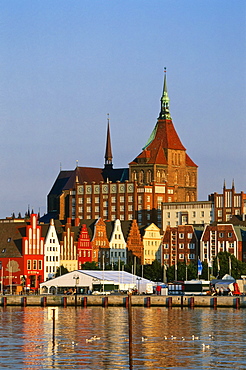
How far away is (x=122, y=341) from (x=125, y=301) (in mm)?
55250

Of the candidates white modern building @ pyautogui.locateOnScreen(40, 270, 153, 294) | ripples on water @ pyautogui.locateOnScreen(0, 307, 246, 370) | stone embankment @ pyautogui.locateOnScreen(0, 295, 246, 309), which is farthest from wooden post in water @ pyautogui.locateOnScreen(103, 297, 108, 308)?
white modern building @ pyautogui.locateOnScreen(40, 270, 153, 294)

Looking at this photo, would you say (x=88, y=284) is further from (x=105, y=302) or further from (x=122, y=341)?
(x=122, y=341)

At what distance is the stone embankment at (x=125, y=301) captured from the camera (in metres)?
143

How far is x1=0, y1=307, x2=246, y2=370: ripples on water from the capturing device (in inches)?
3034

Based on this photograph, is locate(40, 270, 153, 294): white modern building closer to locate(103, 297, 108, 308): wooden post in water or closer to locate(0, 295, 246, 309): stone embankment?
locate(0, 295, 246, 309): stone embankment

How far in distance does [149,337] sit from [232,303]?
49276mm

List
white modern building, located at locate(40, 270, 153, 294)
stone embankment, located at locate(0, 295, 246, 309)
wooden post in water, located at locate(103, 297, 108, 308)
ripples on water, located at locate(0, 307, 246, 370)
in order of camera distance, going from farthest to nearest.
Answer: white modern building, located at locate(40, 270, 153, 294) < wooden post in water, located at locate(103, 297, 108, 308) < stone embankment, located at locate(0, 295, 246, 309) < ripples on water, located at locate(0, 307, 246, 370)

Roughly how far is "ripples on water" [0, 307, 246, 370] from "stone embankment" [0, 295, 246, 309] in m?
9.39

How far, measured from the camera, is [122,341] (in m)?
90.9

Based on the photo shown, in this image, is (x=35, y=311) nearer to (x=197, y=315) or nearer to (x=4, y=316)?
(x=4, y=316)

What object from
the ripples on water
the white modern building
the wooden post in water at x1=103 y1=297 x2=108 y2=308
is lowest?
the ripples on water

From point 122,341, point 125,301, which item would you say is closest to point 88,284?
point 125,301

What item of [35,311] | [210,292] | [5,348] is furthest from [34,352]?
[210,292]

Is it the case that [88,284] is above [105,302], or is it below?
above
